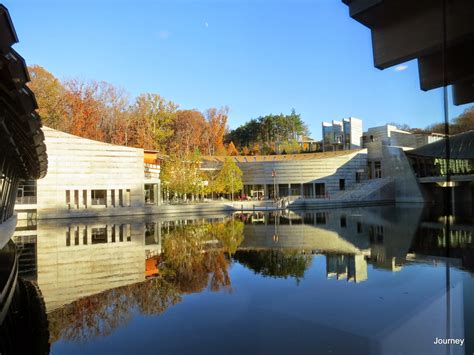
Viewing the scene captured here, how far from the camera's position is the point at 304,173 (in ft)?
215

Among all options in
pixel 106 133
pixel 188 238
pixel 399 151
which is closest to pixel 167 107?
pixel 106 133

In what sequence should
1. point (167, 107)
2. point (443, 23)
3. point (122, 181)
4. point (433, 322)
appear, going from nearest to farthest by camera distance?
point (443, 23)
point (433, 322)
point (122, 181)
point (167, 107)

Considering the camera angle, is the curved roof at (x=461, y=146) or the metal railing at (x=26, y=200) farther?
the metal railing at (x=26, y=200)

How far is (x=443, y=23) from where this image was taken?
2967 mm

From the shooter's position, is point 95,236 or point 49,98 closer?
point 95,236

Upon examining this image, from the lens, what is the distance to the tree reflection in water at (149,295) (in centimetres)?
797

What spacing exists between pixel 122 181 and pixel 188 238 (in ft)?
84.1

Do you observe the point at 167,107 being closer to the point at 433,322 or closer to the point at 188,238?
the point at 188,238

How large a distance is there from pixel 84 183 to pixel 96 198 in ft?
10.7

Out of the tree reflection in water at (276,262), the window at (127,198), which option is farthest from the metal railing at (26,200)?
the tree reflection in water at (276,262)

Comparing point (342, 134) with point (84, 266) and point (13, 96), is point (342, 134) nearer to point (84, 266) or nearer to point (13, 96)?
point (84, 266)

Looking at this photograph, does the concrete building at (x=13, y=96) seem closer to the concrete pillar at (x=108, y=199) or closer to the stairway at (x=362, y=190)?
the concrete pillar at (x=108, y=199)

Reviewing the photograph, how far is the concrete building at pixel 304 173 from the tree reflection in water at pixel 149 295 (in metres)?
47.3

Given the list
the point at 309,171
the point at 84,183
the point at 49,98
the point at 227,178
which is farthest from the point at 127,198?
the point at 309,171
